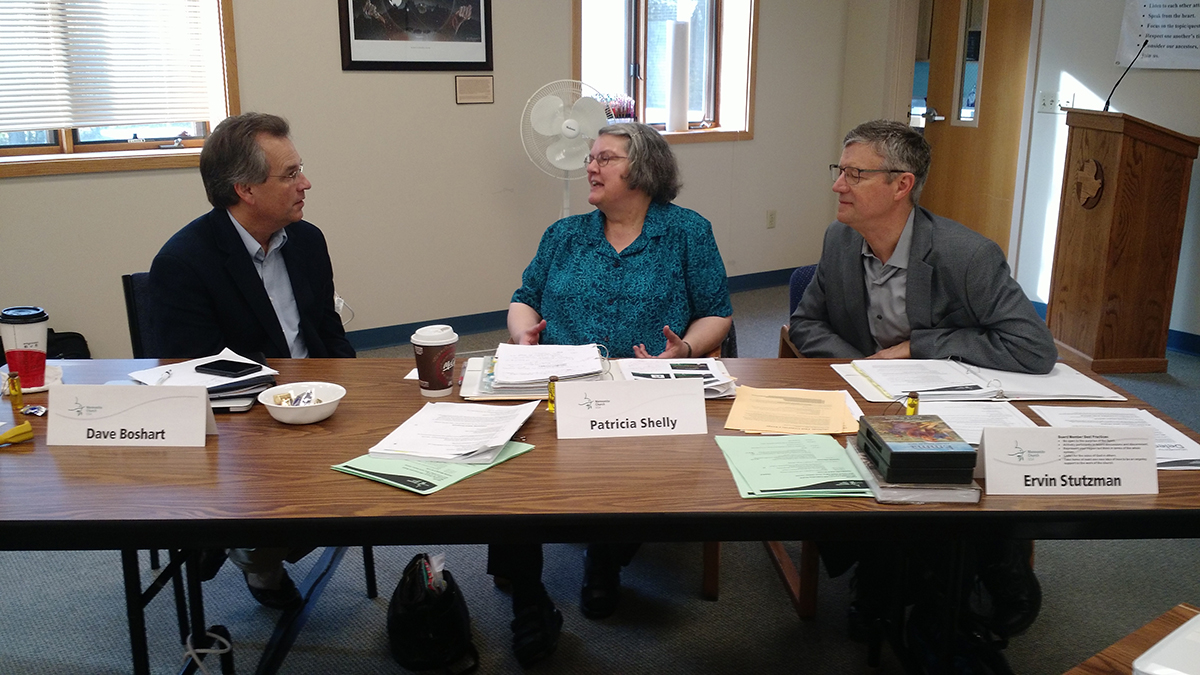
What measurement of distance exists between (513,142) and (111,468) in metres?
3.58

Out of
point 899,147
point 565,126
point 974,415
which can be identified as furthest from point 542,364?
point 565,126

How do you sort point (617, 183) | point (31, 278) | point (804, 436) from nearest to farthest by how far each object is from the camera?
point (804, 436) → point (617, 183) → point (31, 278)

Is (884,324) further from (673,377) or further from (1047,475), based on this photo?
(1047,475)

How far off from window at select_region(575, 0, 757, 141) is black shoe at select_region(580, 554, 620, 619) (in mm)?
3296

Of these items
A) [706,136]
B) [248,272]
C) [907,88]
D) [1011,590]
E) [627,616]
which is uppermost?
[907,88]

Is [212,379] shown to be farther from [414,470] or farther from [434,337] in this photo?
[414,470]

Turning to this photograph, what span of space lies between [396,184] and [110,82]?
1.28 meters

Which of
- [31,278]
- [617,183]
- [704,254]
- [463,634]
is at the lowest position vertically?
[463,634]

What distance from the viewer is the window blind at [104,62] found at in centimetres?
371

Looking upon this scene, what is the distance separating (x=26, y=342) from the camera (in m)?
1.85

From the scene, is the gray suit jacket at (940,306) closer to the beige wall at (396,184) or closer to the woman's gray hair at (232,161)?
the woman's gray hair at (232,161)

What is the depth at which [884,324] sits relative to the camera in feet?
7.84

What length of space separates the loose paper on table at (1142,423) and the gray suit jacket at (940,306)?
259mm

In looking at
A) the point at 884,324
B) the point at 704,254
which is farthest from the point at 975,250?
the point at 704,254
